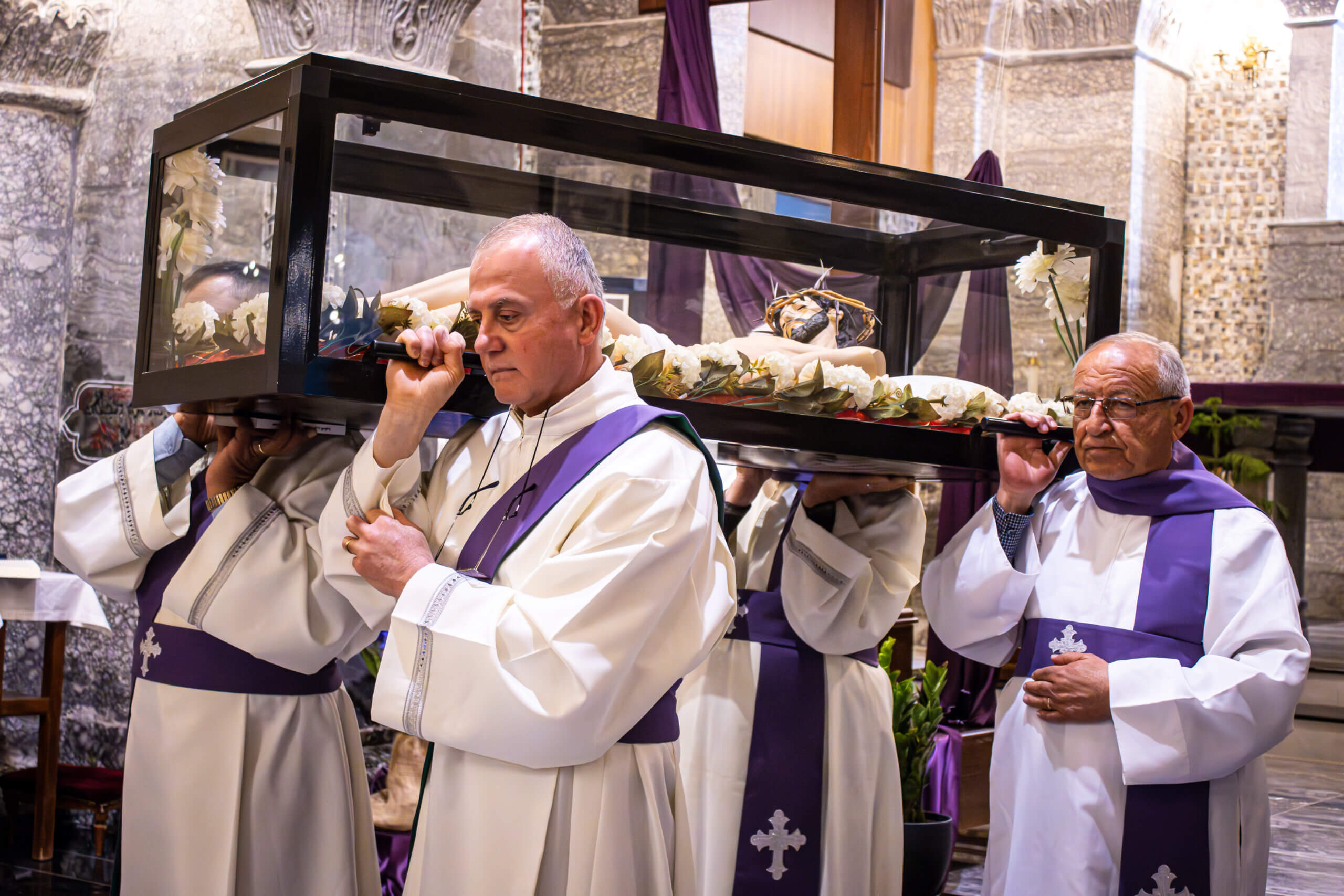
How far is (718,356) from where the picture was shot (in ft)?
10.1

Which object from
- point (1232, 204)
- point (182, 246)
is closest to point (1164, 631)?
point (182, 246)

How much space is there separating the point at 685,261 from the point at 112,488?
59.8 inches

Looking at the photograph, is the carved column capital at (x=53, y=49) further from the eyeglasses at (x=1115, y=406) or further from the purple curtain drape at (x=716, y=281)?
the eyeglasses at (x=1115, y=406)

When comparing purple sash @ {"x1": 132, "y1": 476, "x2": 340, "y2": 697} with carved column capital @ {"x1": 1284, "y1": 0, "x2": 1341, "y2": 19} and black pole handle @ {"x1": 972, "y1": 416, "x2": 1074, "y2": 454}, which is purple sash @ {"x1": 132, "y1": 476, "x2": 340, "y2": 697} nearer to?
black pole handle @ {"x1": 972, "y1": 416, "x2": 1074, "y2": 454}

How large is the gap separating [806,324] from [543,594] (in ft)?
4.37

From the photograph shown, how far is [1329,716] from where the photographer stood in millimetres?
9141

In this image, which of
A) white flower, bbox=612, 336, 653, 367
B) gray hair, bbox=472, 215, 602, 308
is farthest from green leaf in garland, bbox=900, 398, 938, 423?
gray hair, bbox=472, 215, 602, 308

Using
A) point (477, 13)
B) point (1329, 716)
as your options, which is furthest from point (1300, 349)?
point (477, 13)

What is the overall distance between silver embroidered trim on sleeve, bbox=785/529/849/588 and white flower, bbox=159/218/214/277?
1883 millimetres

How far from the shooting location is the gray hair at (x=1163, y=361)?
3.28 meters

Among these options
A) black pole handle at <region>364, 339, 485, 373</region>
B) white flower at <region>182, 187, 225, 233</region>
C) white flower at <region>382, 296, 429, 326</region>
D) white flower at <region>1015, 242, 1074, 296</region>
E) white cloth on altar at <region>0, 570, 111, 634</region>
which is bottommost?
white cloth on altar at <region>0, 570, 111, 634</region>

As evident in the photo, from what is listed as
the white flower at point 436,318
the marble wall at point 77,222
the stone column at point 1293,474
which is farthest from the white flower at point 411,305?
the stone column at point 1293,474

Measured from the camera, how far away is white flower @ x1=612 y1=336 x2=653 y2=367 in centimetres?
299

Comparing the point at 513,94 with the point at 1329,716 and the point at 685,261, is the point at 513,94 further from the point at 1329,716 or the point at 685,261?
the point at 1329,716
